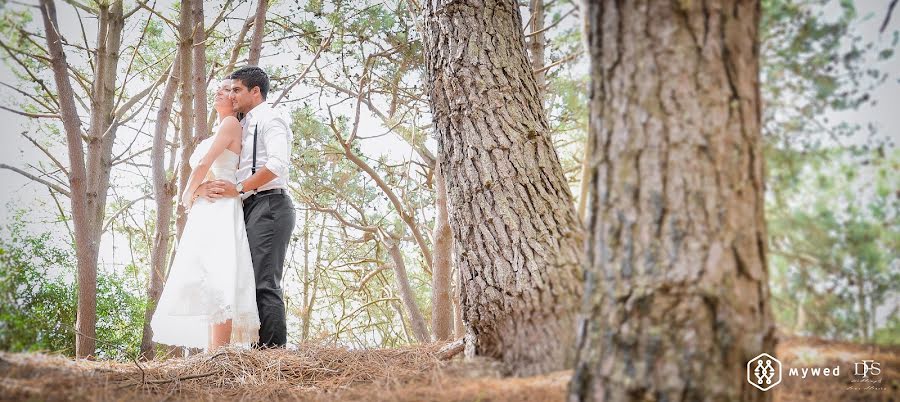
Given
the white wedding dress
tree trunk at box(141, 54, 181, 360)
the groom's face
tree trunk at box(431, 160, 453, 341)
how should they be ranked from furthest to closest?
tree trunk at box(431, 160, 453, 341) < tree trunk at box(141, 54, 181, 360) < the groom's face < the white wedding dress

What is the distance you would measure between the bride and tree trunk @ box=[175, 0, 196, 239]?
1.04 m

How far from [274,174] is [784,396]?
235 cm

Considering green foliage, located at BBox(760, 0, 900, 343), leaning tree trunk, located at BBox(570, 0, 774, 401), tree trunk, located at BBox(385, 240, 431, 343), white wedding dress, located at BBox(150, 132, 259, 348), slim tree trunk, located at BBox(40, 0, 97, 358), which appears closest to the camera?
leaning tree trunk, located at BBox(570, 0, 774, 401)

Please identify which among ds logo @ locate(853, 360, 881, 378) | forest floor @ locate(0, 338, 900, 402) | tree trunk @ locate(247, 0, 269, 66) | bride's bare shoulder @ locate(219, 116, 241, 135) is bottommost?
forest floor @ locate(0, 338, 900, 402)

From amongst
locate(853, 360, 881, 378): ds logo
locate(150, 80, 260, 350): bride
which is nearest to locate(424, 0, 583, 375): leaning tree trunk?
locate(853, 360, 881, 378): ds logo

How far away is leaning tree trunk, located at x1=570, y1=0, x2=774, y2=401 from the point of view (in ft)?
3.75

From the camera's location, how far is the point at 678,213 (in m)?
1.17

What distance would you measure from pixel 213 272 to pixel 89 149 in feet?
5.57

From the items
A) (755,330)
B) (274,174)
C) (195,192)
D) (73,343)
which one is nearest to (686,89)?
(755,330)

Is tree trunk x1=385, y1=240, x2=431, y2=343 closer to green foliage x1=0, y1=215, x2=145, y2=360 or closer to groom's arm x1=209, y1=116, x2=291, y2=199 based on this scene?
green foliage x1=0, y1=215, x2=145, y2=360

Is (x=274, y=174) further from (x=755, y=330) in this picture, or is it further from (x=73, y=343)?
(x=755, y=330)

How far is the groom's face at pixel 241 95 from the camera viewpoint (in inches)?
127

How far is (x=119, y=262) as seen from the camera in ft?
16.6

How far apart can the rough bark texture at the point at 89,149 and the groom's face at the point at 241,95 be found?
2.62 feet
